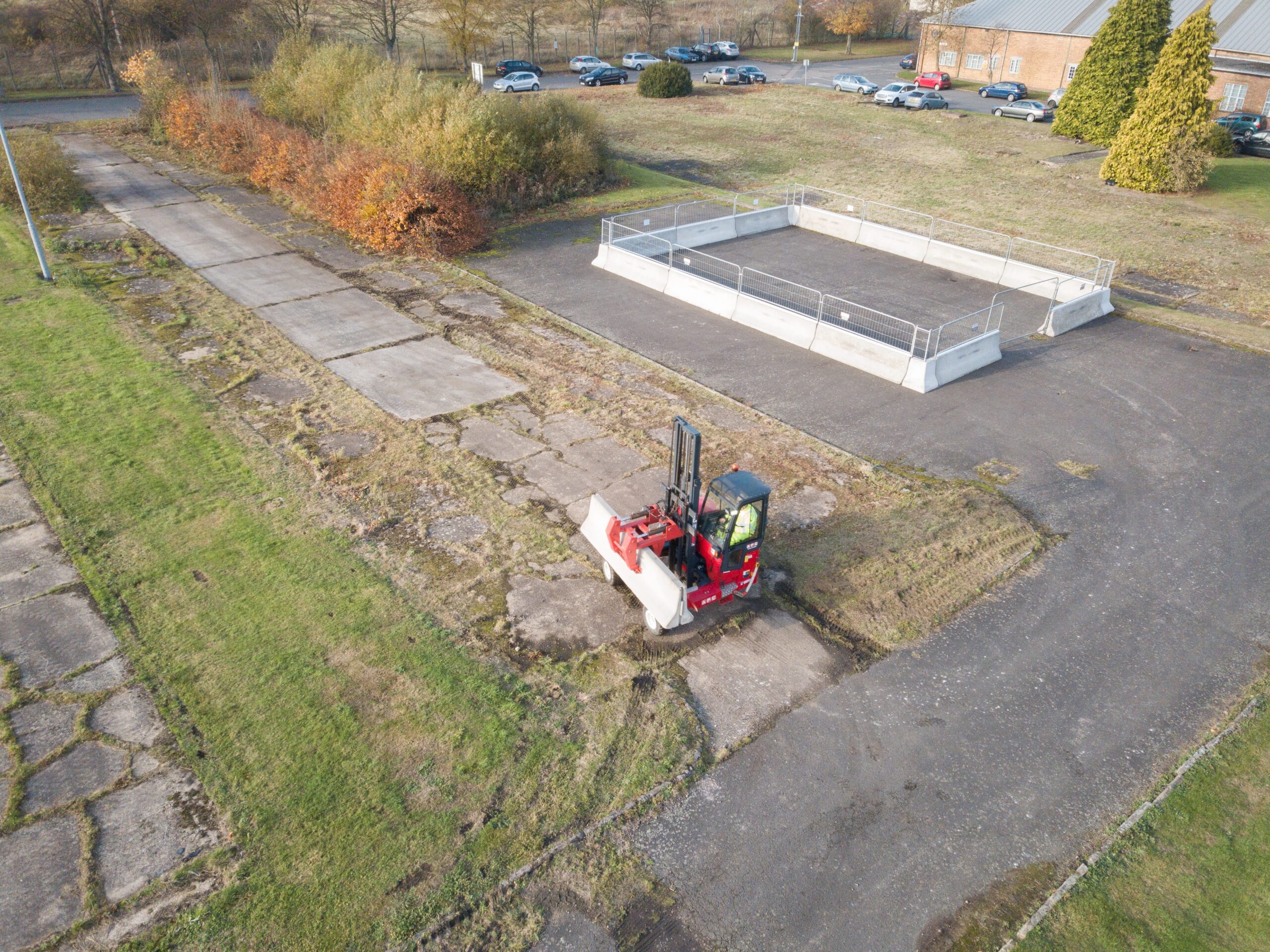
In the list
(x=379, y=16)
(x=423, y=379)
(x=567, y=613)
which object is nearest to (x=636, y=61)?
(x=379, y=16)

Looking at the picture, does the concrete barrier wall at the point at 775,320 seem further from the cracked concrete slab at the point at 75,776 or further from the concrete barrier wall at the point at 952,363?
the cracked concrete slab at the point at 75,776

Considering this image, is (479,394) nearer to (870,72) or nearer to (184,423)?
(184,423)

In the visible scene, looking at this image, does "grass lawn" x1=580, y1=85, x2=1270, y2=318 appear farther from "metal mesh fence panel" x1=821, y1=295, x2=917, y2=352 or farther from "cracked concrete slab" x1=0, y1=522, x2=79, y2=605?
"cracked concrete slab" x1=0, y1=522, x2=79, y2=605

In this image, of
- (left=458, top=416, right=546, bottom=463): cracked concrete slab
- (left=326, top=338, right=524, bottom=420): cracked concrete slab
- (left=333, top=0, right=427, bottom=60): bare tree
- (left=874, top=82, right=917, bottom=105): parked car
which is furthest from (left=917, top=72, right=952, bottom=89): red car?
(left=458, top=416, right=546, bottom=463): cracked concrete slab

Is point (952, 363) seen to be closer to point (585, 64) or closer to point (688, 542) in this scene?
point (688, 542)

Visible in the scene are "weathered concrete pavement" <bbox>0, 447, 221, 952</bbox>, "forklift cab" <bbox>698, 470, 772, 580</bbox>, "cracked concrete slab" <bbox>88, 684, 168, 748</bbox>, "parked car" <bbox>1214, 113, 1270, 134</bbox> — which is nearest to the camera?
"weathered concrete pavement" <bbox>0, 447, 221, 952</bbox>

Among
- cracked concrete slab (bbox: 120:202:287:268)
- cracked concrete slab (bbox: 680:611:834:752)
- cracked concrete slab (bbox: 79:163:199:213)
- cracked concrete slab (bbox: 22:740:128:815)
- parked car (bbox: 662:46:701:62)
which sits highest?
parked car (bbox: 662:46:701:62)

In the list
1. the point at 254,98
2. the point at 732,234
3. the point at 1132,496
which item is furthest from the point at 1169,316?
the point at 254,98

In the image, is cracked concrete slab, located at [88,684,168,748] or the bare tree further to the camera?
the bare tree
